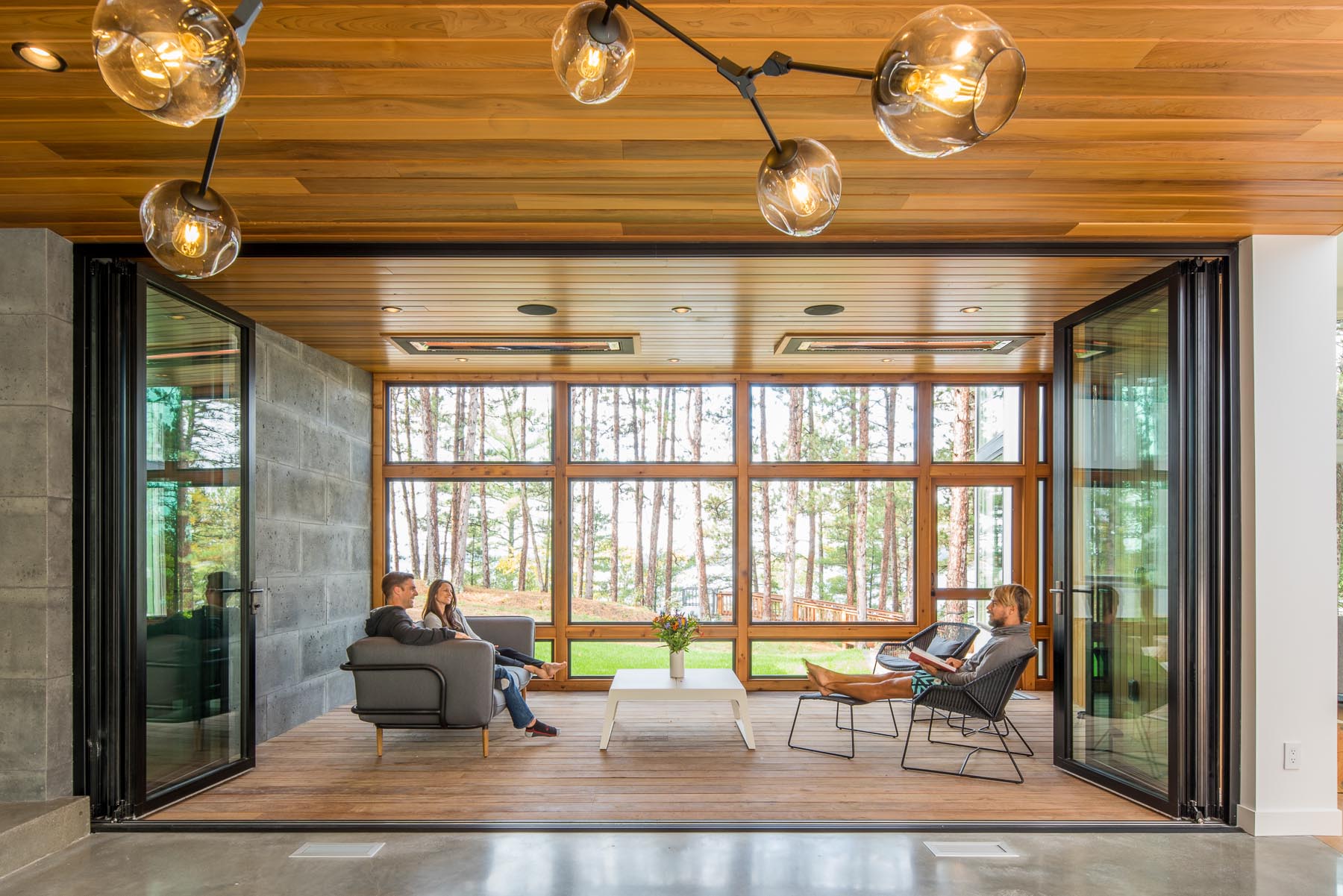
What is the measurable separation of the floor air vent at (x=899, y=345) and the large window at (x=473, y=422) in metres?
2.45

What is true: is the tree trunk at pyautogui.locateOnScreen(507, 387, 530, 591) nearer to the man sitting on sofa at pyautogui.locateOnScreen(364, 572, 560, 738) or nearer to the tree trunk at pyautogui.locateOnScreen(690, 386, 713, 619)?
the tree trunk at pyautogui.locateOnScreen(690, 386, 713, 619)

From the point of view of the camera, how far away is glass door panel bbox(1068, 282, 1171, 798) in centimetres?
451

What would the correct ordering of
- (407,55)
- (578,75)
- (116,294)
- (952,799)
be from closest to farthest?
1. (578,75)
2. (407,55)
3. (116,294)
4. (952,799)

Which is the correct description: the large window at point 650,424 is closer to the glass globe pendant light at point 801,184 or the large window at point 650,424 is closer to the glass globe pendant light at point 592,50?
the glass globe pendant light at point 801,184

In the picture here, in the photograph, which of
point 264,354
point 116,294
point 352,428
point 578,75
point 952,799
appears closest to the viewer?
point 578,75

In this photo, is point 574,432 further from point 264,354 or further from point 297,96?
point 297,96

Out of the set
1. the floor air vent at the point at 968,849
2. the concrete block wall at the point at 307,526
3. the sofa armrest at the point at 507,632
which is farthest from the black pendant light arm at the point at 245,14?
the sofa armrest at the point at 507,632

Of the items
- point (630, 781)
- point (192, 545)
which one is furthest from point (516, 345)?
point (630, 781)

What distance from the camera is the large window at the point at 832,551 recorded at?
8.16 m

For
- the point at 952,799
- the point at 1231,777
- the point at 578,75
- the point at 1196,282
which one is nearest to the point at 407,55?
the point at 578,75

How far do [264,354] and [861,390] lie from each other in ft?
16.3

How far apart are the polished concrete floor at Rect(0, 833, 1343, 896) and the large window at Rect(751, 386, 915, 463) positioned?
175 inches

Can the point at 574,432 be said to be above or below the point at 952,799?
above

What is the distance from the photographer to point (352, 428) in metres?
7.68
